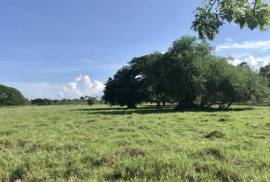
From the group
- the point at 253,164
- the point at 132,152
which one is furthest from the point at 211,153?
the point at 132,152

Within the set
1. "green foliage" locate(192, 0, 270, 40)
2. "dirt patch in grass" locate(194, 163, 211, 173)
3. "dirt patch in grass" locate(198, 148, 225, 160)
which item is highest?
"green foliage" locate(192, 0, 270, 40)

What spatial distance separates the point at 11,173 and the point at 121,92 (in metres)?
60.3

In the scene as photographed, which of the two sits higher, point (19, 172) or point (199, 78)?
point (199, 78)

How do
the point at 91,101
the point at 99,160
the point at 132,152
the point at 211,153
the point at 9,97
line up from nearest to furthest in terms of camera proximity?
the point at 99,160, the point at 211,153, the point at 132,152, the point at 91,101, the point at 9,97

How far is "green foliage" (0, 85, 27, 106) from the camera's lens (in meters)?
140

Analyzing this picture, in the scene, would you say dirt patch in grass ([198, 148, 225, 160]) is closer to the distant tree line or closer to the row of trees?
the row of trees

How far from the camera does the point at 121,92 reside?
229 ft

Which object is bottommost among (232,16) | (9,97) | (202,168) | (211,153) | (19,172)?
(19,172)

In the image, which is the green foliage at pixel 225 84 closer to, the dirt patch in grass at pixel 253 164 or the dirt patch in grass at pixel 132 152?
the dirt patch in grass at pixel 132 152

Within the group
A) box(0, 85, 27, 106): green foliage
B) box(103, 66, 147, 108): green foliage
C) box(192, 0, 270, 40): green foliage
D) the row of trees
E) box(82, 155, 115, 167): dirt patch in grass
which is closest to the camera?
box(192, 0, 270, 40): green foliage

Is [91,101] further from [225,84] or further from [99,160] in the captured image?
[99,160]

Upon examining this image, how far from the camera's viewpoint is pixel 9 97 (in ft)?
470

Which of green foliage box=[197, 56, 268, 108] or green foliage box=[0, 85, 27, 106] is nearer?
green foliage box=[197, 56, 268, 108]

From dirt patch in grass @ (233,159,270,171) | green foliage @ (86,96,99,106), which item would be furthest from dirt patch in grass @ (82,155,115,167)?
green foliage @ (86,96,99,106)
